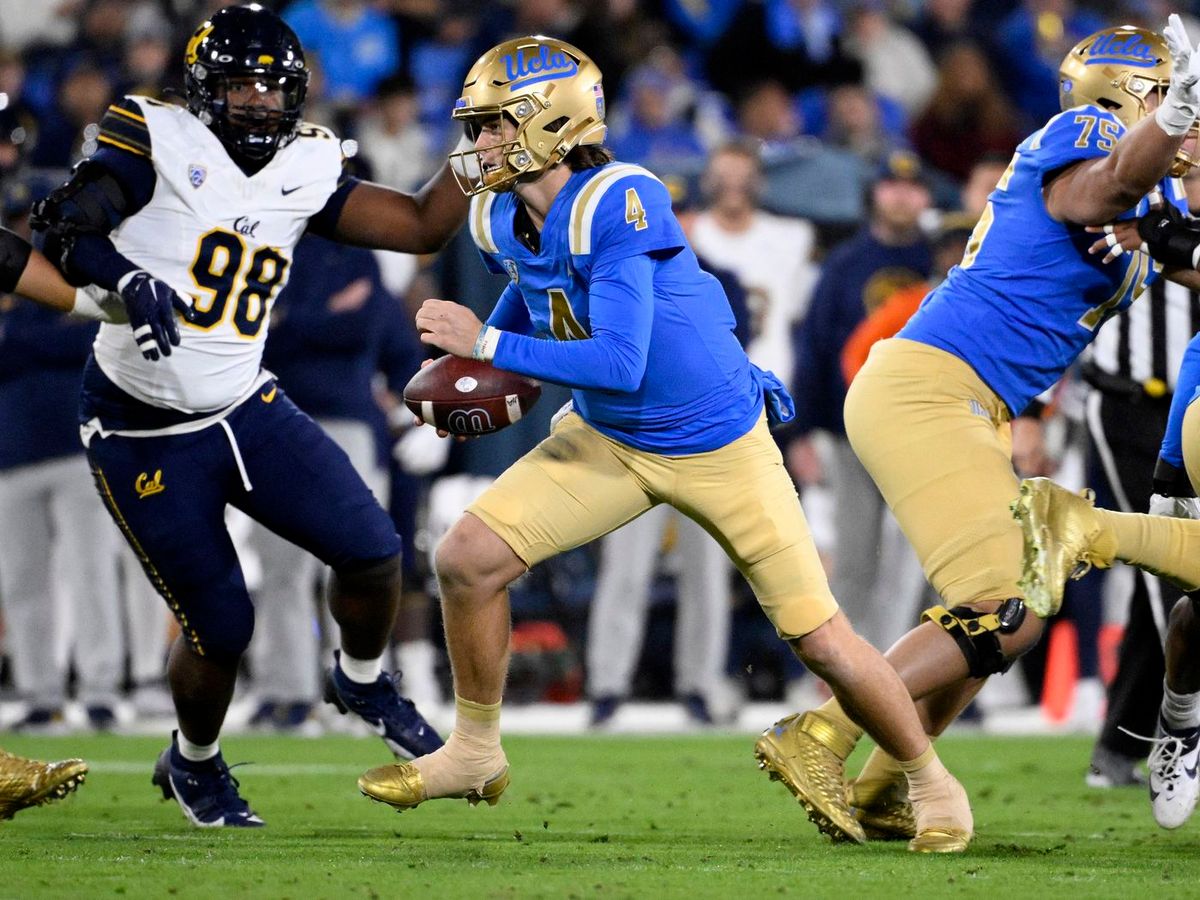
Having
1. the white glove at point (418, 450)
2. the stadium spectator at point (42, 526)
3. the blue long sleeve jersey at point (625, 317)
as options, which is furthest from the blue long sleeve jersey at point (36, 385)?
the blue long sleeve jersey at point (625, 317)

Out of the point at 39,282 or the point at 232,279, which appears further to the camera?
the point at 232,279

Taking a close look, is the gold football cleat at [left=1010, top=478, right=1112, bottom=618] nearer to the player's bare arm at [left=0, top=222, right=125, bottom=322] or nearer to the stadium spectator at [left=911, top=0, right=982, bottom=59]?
the player's bare arm at [left=0, top=222, right=125, bottom=322]

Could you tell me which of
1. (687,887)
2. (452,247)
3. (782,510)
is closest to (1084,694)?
(452,247)

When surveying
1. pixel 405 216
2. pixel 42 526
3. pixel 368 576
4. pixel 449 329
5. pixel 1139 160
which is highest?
pixel 1139 160

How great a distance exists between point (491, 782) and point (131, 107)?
201cm

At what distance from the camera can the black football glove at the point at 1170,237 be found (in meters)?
4.51

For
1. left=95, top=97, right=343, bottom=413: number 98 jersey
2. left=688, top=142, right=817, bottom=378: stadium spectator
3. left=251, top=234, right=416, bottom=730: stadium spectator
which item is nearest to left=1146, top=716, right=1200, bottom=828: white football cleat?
left=95, top=97, right=343, bottom=413: number 98 jersey

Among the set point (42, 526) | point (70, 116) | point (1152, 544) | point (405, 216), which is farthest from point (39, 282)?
point (70, 116)

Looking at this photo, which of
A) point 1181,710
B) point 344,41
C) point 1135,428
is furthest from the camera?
point 344,41

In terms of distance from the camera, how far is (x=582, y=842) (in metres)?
4.78

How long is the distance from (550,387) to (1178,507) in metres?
4.93

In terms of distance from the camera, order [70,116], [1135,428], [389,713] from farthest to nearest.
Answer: [70,116]
[1135,428]
[389,713]

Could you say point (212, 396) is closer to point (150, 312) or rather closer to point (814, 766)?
point (150, 312)

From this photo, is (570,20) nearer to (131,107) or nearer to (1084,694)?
(1084,694)
